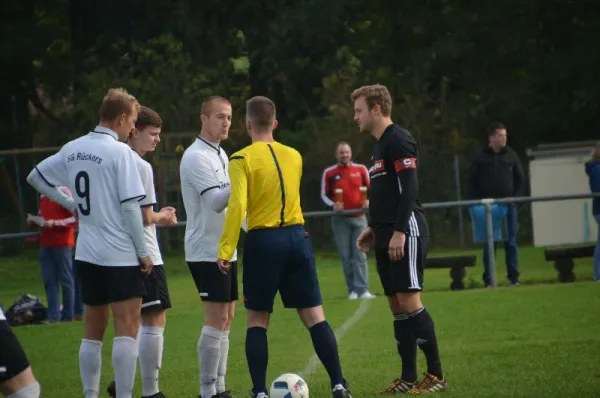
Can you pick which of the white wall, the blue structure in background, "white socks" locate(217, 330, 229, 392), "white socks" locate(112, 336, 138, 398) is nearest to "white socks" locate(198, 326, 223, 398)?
"white socks" locate(217, 330, 229, 392)

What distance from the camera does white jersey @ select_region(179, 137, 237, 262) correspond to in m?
9.16

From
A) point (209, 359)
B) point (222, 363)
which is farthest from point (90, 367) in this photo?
point (222, 363)

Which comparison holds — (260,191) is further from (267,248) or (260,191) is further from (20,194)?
(20,194)

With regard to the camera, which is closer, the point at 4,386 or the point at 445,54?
the point at 4,386

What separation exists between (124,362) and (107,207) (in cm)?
102

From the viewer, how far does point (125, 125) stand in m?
8.28

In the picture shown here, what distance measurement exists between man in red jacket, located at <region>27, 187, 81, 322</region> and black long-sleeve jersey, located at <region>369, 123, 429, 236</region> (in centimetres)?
805

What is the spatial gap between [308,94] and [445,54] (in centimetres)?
419

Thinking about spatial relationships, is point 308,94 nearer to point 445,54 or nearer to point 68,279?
point 445,54

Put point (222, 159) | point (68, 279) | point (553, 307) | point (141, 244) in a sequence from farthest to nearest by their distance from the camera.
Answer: point (68, 279)
point (553, 307)
point (222, 159)
point (141, 244)

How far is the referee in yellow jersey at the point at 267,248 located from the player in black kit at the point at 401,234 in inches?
28.1

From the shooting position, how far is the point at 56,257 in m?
16.6

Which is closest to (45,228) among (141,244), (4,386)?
(141,244)

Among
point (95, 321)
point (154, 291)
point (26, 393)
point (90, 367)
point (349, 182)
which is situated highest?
point (349, 182)
